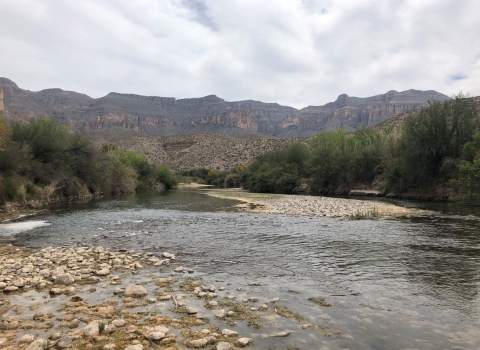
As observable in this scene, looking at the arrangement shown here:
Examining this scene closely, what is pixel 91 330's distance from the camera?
4.99 metres

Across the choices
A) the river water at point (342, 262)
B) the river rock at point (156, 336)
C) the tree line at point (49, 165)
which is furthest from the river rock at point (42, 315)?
the tree line at point (49, 165)

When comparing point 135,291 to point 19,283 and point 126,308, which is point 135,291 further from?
point 19,283

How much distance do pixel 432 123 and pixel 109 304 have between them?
3609 centimetres

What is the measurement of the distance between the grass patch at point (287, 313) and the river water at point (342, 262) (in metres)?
0.16

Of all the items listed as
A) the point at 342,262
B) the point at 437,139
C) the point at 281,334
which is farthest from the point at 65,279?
the point at 437,139

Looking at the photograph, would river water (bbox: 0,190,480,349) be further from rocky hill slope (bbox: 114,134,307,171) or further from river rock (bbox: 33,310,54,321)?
rocky hill slope (bbox: 114,134,307,171)

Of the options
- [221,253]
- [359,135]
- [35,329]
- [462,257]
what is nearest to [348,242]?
[462,257]

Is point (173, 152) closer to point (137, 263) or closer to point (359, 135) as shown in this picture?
point (359, 135)

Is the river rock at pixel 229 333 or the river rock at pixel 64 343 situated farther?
the river rock at pixel 229 333

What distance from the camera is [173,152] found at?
11869 cm

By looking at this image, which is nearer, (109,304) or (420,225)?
(109,304)

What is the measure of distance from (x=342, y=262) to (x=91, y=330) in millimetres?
6839

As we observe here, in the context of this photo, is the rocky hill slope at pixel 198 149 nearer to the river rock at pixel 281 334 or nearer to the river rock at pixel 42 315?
the river rock at pixel 42 315

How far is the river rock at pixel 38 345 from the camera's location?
A: 4461mm
